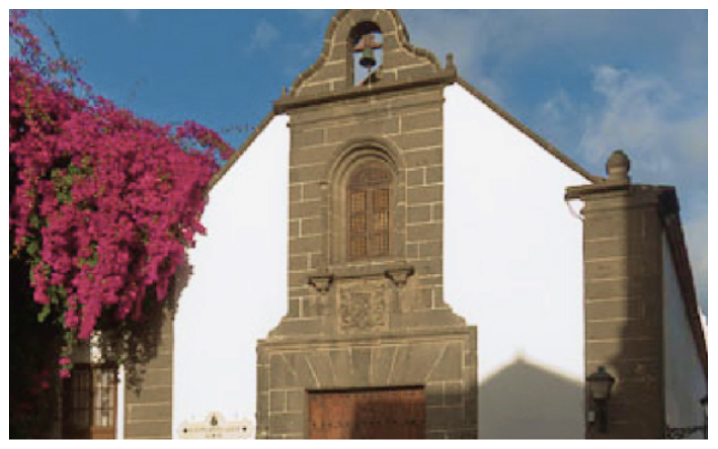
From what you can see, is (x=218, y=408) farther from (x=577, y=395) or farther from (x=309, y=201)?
(x=577, y=395)

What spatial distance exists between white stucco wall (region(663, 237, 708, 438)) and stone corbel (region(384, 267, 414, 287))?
10.7 feet

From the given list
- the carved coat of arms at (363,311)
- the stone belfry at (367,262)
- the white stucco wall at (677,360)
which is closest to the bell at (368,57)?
the stone belfry at (367,262)

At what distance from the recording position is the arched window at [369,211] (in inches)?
635

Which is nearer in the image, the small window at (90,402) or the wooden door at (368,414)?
the wooden door at (368,414)

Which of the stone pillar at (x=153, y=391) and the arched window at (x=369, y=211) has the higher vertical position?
the arched window at (x=369, y=211)

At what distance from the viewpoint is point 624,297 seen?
14.4 metres

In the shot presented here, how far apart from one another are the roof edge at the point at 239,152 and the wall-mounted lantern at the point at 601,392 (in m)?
5.95

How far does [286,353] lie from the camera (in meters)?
16.2

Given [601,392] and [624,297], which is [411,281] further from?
[601,392]

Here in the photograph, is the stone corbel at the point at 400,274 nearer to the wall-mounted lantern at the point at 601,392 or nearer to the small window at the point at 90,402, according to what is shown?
the wall-mounted lantern at the point at 601,392

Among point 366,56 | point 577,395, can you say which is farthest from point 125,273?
point 577,395

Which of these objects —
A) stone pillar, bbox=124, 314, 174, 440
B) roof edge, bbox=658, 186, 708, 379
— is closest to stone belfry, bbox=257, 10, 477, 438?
stone pillar, bbox=124, 314, 174, 440
